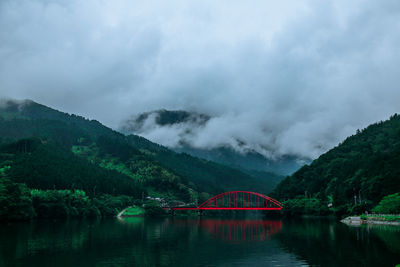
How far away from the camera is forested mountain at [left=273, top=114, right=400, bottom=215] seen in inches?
3802

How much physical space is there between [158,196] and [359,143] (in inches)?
4000

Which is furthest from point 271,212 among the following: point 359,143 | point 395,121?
point 395,121

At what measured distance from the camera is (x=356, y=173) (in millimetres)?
121688

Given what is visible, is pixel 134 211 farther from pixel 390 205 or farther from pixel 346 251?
pixel 346 251

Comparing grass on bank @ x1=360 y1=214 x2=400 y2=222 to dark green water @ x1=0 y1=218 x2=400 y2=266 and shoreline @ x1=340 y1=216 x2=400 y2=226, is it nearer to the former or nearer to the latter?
shoreline @ x1=340 y1=216 x2=400 y2=226

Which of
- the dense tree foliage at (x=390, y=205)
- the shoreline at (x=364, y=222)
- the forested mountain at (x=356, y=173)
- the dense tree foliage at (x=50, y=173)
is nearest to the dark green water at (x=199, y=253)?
the shoreline at (x=364, y=222)

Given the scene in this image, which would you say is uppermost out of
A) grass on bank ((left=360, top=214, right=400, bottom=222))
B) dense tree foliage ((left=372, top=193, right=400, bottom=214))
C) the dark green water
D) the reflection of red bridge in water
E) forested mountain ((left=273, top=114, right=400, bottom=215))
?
forested mountain ((left=273, top=114, right=400, bottom=215))

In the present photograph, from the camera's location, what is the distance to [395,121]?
641 feet

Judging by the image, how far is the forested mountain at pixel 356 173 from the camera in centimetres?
9656

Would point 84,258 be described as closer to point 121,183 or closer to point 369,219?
point 369,219

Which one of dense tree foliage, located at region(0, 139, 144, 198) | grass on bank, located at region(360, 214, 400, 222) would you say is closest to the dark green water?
grass on bank, located at region(360, 214, 400, 222)

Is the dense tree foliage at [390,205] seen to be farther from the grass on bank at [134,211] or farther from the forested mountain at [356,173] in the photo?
the grass on bank at [134,211]

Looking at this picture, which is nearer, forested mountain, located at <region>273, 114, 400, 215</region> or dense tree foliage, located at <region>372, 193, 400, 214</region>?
dense tree foliage, located at <region>372, 193, 400, 214</region>

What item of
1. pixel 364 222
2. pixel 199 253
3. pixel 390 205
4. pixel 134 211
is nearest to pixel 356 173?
pixel 390 205
